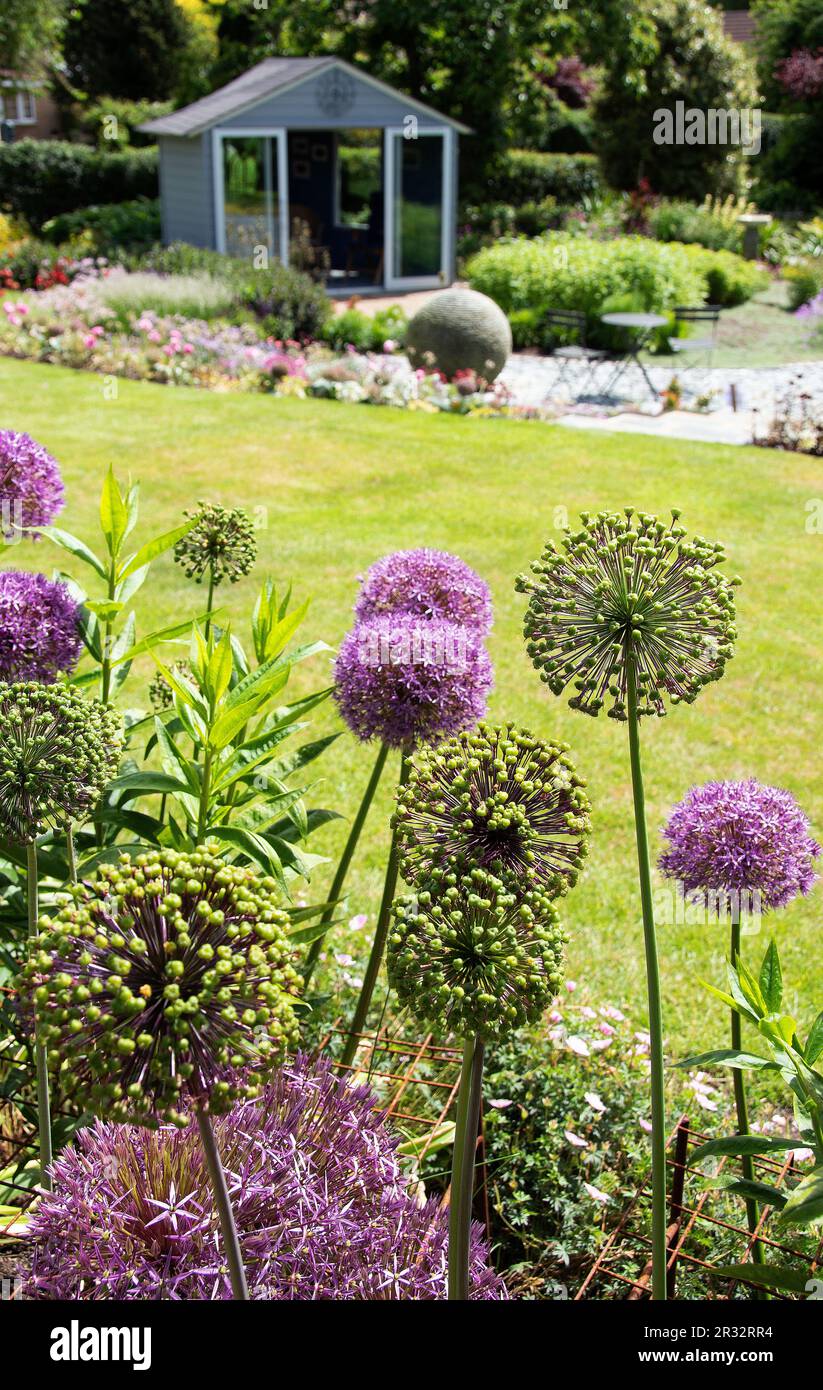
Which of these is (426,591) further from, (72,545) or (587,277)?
(587,277)

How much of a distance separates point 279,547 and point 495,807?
7915mm

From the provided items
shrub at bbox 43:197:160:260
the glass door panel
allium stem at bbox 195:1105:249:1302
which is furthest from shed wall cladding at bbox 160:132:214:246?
allium stem at bbox 195:1105:249:1302

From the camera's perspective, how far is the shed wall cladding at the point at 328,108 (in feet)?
71.1

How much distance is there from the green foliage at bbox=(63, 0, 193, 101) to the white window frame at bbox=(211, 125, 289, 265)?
59.1 feet

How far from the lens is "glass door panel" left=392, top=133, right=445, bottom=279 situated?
23.8 m

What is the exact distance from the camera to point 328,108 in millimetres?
22500

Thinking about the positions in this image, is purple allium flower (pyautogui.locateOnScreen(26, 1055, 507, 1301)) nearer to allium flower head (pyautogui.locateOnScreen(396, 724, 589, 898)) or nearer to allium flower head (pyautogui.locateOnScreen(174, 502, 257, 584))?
allium flower head (pyautogui.locateOnScreen(396, 724, 589, 898))

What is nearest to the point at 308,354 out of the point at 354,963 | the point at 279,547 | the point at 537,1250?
the point at 279,547

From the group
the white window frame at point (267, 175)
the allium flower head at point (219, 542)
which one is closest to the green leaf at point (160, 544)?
the allium flower head at point (219, 542)

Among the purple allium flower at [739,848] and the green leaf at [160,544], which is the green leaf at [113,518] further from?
the purple allium flower at [739,848]

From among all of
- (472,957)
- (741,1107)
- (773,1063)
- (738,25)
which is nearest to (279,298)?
(741,1107)

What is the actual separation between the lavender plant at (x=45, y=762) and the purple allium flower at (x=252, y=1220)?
18 cm

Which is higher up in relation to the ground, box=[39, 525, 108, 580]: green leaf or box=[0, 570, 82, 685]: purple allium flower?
box=[39, 525, 108, 580]: green leaf

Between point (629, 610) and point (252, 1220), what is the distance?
1058 mm
